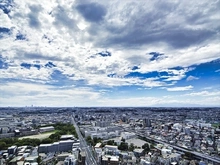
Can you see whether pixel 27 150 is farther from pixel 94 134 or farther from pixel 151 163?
pixel 151 163

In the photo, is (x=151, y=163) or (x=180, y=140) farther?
(x=180, y=140)

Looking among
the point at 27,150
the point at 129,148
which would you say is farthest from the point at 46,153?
the point at 129,148

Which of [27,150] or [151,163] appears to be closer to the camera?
[151,163]

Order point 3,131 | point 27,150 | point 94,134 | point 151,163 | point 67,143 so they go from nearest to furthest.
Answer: point 151,163 → point 27,150 → point 67,143 → point 94,134 → point 3,131

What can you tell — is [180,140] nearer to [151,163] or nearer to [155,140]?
[155,140]

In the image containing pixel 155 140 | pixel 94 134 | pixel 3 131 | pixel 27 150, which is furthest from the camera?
pixel 3 131

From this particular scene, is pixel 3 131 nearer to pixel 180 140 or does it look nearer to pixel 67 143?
pixel 67 143

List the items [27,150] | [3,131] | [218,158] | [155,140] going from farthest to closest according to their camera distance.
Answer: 1. [3,131]
2. [155,140]
3. [27,150]
4. [218,158]

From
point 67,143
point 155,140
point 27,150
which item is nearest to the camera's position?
point 27,150

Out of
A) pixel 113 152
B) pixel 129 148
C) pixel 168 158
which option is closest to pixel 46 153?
pixel 113 152
